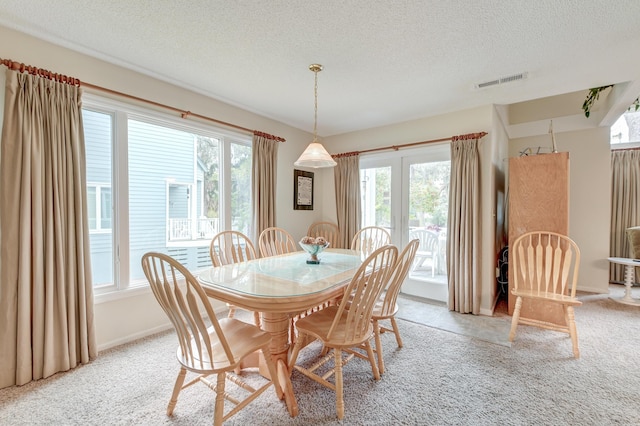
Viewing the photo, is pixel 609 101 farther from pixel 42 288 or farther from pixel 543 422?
pixel 42 288

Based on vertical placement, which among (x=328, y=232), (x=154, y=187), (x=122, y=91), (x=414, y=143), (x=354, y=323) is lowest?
(x=354, y=323)

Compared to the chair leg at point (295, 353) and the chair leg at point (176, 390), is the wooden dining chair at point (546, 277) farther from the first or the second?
the chair leg at point (176, 390)

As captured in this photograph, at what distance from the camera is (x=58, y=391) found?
1.77 m

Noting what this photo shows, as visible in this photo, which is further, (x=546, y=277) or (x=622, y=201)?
(x=622, y=201)

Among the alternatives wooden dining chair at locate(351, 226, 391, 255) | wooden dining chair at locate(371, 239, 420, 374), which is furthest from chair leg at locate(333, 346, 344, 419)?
wooden dining chair at locate(351, 226, 391, 255)

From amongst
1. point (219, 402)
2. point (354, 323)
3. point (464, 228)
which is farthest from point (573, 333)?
point (219, 402)

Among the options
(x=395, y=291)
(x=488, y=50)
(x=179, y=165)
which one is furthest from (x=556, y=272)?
(x=179, y=165)

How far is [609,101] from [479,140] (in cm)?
177

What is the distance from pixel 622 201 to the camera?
425 centimetres

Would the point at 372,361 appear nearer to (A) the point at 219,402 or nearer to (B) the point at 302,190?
(A) the point at 219,402

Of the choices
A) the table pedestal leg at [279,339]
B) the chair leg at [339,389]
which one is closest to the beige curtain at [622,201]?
the chair leg at [339,389]

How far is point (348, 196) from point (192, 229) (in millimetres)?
2245

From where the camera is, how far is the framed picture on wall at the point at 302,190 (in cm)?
413

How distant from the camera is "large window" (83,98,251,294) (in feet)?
7.72
